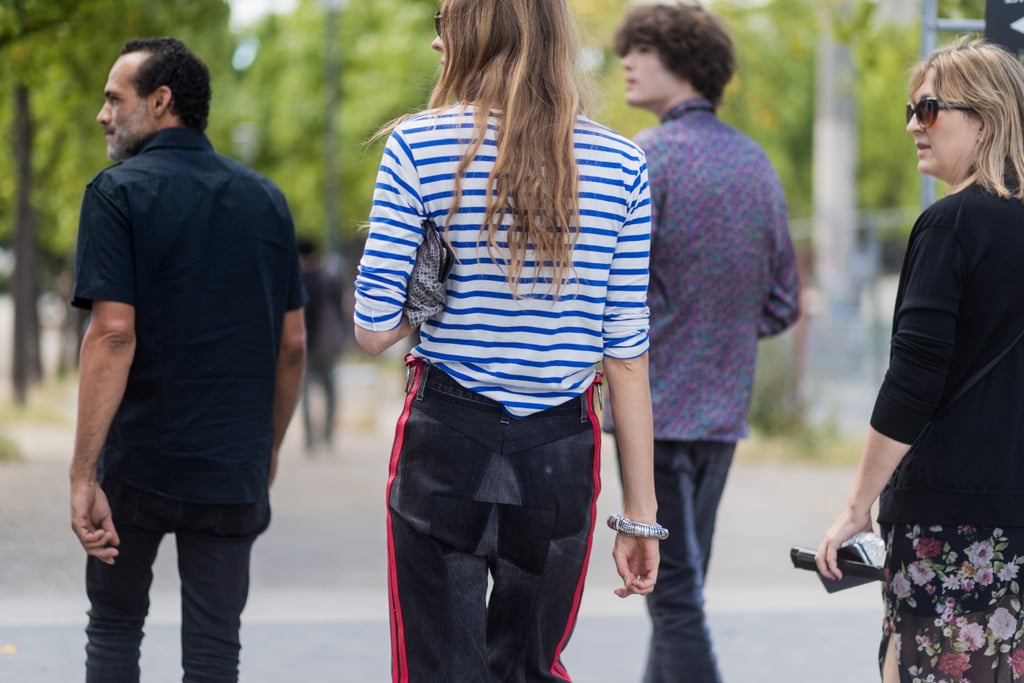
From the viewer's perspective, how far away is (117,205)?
358cm

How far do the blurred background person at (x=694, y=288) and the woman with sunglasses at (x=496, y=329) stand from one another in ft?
4.55

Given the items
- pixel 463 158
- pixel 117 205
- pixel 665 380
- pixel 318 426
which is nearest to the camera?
pixel 463 158

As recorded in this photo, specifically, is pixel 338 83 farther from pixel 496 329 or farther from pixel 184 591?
pixel 496 329

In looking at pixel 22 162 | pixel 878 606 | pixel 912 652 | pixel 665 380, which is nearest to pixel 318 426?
pixel 22 162

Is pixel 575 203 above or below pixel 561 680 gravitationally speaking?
above

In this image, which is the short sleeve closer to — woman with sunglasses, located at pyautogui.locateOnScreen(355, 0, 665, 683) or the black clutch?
woman with sunglasses, located at pyautogui.locateOnScreen(355, 0, 665, 683)

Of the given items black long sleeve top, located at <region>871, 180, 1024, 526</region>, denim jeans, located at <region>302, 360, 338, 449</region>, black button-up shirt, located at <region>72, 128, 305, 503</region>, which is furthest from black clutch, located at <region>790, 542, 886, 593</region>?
denim jeans, located at <region>302, 360, 338, 449</region>

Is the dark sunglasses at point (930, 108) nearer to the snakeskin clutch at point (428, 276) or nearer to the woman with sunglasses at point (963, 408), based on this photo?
the woman with sunglasses at point (963, 408)

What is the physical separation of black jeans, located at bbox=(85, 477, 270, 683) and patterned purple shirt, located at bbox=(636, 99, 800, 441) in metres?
1.30

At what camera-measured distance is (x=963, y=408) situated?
3174mm

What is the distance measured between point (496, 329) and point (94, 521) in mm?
1395

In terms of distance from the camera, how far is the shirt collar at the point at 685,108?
4410mm

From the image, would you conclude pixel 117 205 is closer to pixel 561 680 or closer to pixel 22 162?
pixel 561 680

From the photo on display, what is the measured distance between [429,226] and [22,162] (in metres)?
13.6
